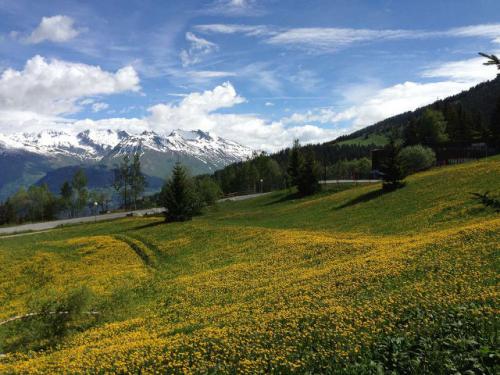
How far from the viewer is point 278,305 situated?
58.3 ft

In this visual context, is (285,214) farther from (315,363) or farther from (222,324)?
(315,363)

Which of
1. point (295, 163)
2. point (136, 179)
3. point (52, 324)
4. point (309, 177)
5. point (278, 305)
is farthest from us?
point (136, 179)

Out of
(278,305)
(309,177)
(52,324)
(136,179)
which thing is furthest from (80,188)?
(278,305)

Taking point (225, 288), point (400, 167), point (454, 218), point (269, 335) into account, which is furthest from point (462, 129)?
point (269, 335)

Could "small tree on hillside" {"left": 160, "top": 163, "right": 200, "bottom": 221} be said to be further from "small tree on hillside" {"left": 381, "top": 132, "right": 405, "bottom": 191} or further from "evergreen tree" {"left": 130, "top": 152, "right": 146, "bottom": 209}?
"evergreen tree" {"left": 130, "top": 152, "right": 146, "bottom": 209}

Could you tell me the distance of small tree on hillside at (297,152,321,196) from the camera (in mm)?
90750

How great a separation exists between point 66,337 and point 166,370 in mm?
10576

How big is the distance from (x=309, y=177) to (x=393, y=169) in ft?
97.9

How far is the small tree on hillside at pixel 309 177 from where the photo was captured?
90750 millimetres

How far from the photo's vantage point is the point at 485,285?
1517cm

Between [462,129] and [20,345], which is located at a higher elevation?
[462,129]

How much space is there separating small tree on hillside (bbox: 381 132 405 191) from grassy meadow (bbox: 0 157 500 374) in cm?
1761

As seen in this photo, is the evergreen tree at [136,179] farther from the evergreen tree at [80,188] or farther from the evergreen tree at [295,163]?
the evergreen tree at [295,163]

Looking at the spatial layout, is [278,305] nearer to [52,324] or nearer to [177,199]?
[52,324]
